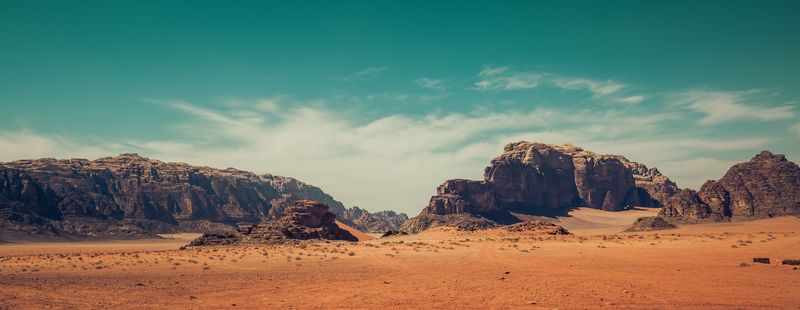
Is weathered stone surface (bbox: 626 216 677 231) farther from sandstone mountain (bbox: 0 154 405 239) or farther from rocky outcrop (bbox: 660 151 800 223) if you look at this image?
sandstone mountain (bbox: 0 154 405 239)

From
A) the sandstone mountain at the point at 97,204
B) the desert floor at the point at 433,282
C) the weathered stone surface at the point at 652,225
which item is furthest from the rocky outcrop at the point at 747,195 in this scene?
the sandstone mountain at the point at 97,204

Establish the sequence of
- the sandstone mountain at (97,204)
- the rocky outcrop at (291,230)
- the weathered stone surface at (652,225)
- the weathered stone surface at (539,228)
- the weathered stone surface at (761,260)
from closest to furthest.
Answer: the weathered stone surface at (761,260), the rocky outcrop at (291,230), the weathered stone surface at (539,228), the weathered stone surface at (652,225), the sandstone mountain at (97,204)

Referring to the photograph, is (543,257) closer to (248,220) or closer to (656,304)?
(656,304)

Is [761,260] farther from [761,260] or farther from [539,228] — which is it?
[539,228]

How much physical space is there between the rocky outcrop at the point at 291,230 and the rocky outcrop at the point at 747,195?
8138 cm

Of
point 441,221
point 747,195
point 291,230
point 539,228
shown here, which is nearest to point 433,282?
point 539,228

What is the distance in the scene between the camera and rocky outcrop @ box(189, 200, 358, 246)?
68625mm

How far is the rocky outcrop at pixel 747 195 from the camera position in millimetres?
118669

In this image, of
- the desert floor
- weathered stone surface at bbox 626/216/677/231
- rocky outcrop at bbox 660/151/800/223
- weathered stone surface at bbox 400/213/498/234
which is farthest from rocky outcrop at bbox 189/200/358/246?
rocky outcrop at bbox 660/151/800/223

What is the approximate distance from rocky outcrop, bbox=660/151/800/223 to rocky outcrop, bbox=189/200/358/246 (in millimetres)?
81378

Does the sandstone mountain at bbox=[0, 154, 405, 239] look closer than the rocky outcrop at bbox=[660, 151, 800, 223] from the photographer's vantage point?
No

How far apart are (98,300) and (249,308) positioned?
661 cm

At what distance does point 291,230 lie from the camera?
76438 millimetres

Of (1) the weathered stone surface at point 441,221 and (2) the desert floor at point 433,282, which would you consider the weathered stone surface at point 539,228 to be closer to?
(2) the desert floor at point 433,282
